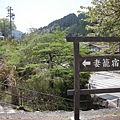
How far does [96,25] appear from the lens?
538cm

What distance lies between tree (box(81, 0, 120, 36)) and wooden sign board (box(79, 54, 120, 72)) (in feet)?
3.35

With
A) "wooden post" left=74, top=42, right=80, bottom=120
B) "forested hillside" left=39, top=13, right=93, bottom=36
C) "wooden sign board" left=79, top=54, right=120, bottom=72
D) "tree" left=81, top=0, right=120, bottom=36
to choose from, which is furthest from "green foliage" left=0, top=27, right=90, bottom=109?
"wooden sign board" left=79, top=54, right=120, bottom=72

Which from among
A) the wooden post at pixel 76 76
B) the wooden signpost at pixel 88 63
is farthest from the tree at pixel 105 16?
the wooden post at pixel 76 76

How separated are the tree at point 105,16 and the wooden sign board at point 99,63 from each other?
102 cm

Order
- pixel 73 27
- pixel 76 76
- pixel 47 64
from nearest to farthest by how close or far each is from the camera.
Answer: pixel 76 76
pixel 47 64
pixel 73 27

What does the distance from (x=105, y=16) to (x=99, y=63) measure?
56.8 inches

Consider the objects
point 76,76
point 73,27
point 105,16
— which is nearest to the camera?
point 76,76

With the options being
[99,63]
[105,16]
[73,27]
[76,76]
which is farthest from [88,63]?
[73,27]

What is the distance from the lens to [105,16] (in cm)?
514

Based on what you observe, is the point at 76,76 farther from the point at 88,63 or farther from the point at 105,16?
the point at 105,16

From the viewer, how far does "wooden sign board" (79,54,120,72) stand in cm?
418

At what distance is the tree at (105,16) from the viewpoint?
4.98 metres

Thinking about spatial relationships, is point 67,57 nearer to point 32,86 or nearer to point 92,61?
point 32,86

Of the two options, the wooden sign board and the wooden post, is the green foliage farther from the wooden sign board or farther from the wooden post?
the wooden sign board
